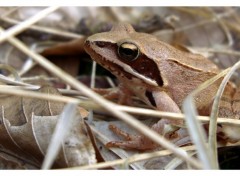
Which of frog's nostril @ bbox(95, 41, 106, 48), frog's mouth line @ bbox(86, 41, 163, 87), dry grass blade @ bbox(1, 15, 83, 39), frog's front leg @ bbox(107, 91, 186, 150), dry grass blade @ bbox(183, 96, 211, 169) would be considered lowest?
dry grass blade @ bbox(183, 96, 211, 169)

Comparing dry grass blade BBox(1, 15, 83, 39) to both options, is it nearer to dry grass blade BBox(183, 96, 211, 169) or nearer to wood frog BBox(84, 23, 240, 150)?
wood frog BBox(84, 23, 240, 150)

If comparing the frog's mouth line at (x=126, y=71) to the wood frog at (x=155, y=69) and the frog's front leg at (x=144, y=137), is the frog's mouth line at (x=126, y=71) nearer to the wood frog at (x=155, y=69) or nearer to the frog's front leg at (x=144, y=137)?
the wood frog at (x=155, y=69)

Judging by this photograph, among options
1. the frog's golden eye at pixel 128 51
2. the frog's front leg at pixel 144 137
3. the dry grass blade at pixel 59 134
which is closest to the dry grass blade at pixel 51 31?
the frog's golden eye at pixel 128 51

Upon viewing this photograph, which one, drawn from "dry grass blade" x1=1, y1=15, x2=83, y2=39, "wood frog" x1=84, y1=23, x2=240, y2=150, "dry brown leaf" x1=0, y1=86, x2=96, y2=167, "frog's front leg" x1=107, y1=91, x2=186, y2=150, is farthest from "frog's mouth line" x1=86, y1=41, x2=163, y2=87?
"dry grass blade" x1=1, y1=15, x2=83, y2=39

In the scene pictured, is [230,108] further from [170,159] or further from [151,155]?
[151,155]

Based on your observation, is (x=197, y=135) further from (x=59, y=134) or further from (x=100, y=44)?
(x=100, y=44)

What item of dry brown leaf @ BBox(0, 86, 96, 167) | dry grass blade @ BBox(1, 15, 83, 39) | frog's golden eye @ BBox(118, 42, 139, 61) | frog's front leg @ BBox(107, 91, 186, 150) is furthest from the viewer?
dry grass blade @ BBox(1, 15, 83, 39)

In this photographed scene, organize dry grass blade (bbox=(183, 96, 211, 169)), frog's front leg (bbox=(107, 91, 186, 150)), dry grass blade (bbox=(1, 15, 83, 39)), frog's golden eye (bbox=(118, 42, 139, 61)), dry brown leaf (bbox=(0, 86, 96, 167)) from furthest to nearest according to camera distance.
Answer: dry grass blade (bbox=(1, 15, 83, 39)) → frog's golden eye (bbox=(118, 42, 139, 61)) → frog's front leg (bbox=(107, 91, 186, 150)) → dry brown leaf (bbox=(0, 86, 96, 167)) → dry grass blade (bbox=(183, 96, 211, 169))
